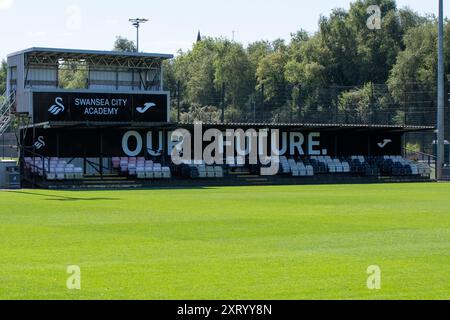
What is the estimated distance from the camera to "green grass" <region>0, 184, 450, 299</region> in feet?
44.0

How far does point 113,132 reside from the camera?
57312 millimetres

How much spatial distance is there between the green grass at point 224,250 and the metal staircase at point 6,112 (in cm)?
2337

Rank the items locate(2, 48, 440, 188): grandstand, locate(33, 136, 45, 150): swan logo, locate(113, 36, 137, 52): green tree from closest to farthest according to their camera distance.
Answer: locate(2, 48, 440, 188): grandstand
locate(33, 136, 45, 150): swan logo
locate(113, 36, 137, 52): green tree

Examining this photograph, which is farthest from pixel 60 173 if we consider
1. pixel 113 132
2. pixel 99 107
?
pixel 113 132

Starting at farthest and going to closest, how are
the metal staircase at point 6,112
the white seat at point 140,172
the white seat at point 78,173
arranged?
Result: the metal staircase at point 6,112
the white seat at point 140,172
the white seat at point 78,173

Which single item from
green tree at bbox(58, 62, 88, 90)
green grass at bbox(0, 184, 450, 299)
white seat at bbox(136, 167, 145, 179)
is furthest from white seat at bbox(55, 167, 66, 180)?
green tree at bbox(58, 62, 88, 90)

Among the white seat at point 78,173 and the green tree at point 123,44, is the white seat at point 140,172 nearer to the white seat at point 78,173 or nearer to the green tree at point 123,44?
the white seat at point 78,173

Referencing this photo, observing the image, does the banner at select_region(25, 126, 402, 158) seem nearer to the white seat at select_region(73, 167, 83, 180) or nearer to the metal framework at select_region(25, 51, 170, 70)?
the white seat at select_region(73, 167, 83, 180)

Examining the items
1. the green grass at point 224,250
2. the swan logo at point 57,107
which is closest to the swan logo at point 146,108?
the swan logo at point 57,107

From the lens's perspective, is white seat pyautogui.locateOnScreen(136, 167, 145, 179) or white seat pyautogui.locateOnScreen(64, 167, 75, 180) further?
white seat pyautogui.locateOnScreen(136, 167, 145, 179)

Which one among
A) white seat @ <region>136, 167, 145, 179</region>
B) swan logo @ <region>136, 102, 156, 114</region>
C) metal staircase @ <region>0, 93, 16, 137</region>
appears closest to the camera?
white seat @ <region>136, 167, 145, 179</region>

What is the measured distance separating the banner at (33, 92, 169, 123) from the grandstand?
55 mm

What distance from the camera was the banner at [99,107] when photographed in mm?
54344

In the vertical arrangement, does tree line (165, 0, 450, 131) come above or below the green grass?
above
